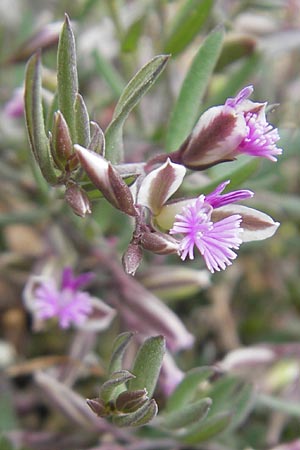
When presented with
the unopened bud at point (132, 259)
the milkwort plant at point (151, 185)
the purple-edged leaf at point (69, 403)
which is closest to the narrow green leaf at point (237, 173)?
the milkwort plant at point (151, 185)

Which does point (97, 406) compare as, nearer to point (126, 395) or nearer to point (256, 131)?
point (126, 395)

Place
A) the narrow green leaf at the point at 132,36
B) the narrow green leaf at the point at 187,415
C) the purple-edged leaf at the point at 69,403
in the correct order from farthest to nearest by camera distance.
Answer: the narrow green leaf at the point at 132,36 → the purple-edged leaf at the point at 69,403 → the narrow green leaf at the point at 187,415

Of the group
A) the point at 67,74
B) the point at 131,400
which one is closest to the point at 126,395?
the point at 131,400

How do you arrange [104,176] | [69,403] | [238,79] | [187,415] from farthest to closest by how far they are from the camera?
1. [238,79]
2. [69,403]
3. [187,415]
4. [104,176]

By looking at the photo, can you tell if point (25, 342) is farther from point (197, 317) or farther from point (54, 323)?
point (197, 317)

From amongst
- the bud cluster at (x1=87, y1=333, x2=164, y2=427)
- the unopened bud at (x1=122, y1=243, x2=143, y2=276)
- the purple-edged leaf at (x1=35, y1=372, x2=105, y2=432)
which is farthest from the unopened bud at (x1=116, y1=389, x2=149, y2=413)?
the purple-edged leaf at (x1=35, y1=372, x2=105, y2=432)

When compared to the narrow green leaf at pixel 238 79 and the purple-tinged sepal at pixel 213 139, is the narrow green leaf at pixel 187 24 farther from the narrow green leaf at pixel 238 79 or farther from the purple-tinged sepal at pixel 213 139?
the purple-tinged sepal at pixel 213 139
